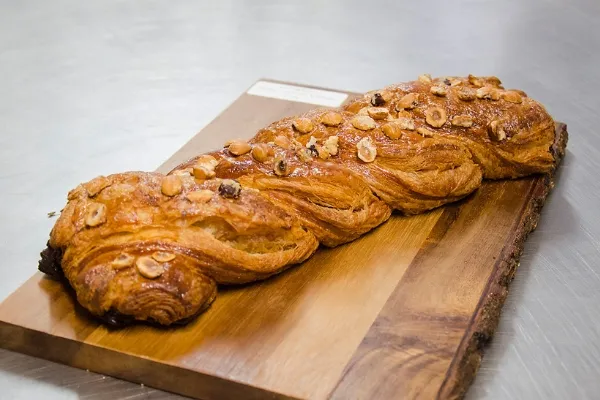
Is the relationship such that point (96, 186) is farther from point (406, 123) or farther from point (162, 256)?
point (406, 123)

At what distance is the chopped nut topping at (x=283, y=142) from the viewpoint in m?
3.41

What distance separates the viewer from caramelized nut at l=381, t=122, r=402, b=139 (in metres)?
3.51

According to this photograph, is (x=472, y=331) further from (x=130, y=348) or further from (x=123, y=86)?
(x=123, y=86)

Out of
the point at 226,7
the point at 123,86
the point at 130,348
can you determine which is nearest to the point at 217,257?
the point at 130,348

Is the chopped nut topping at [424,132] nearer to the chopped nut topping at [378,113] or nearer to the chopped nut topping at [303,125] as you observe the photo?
the chopped nut topping at [378,113]

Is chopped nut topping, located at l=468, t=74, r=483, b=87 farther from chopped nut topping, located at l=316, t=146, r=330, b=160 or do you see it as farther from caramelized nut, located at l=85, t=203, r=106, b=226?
caramelized nut, located at l=85, t=203, r=106, b=226

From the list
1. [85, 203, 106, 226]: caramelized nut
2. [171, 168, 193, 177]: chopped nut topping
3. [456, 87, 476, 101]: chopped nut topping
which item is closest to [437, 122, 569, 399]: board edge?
[456, 87, 476, 101]: chopped nut topping

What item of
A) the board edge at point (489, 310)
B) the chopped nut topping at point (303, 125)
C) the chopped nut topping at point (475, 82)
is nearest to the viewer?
the board edge at point (489, 310)

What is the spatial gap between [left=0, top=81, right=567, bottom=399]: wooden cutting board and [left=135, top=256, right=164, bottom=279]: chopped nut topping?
0.72ft

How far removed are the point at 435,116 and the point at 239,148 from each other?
2.87 ft

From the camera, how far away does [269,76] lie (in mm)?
5441

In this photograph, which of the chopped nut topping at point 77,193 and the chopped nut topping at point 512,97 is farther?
the chopped nut topping at point 512,97

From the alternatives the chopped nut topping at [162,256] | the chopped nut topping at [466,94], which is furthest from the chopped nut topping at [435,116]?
the chopped nut topping at [162,256]

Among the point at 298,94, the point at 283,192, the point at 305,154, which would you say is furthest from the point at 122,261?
the point at 298,94
